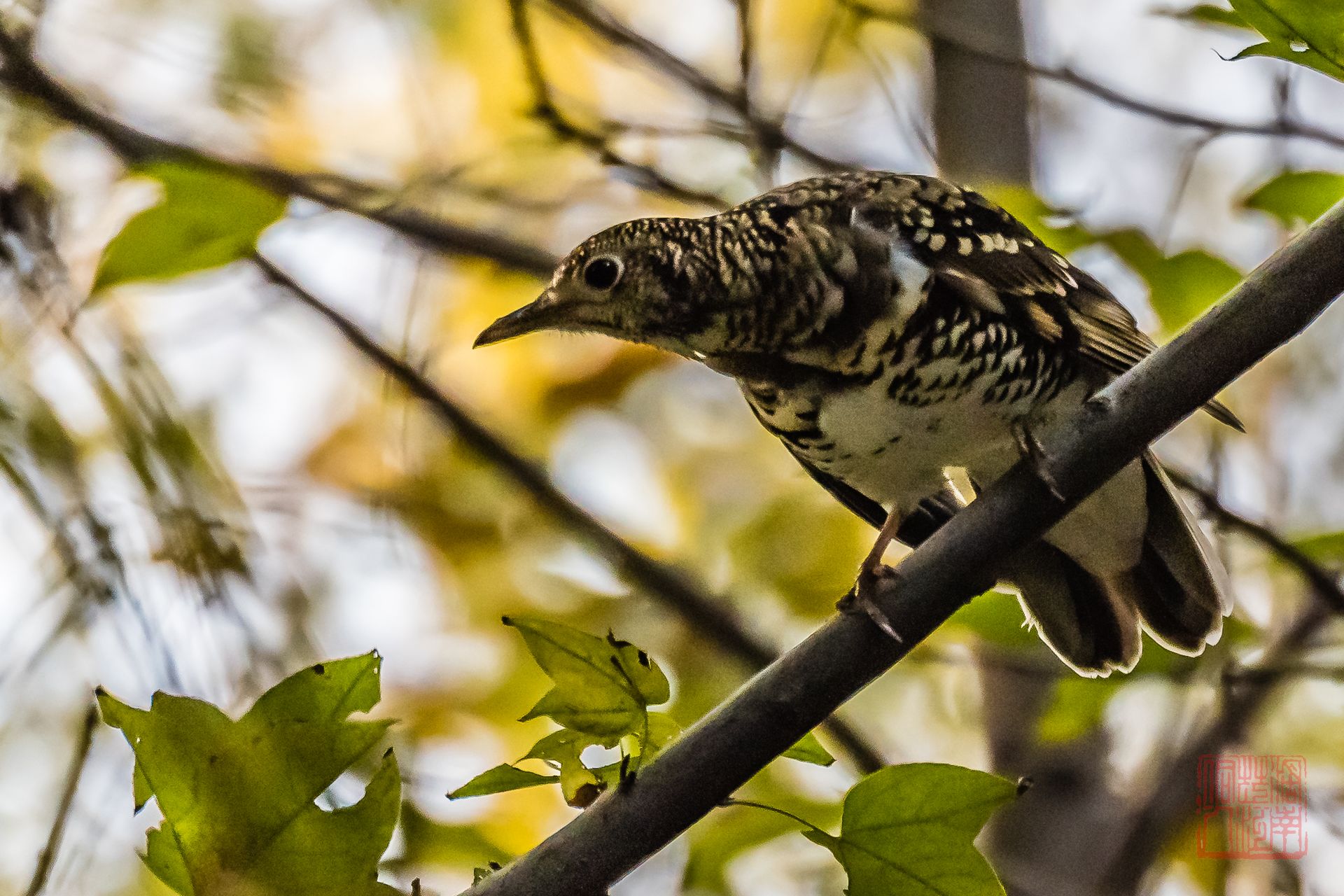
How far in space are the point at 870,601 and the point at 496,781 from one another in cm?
58

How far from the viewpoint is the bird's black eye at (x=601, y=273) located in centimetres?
256

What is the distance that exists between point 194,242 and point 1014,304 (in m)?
1.52

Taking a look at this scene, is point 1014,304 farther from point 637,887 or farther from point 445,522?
point 445,522

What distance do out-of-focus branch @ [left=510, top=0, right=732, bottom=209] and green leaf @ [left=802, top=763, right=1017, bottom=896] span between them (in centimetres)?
203

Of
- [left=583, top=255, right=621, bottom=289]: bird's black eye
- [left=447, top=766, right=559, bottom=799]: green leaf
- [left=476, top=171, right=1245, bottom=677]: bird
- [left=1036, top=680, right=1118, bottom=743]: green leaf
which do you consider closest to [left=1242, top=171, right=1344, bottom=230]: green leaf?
[left=476, top=171, right=1245, bottom=677]: bird

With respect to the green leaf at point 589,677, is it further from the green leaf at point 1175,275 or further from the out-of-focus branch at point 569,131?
the out-of-focus branch at point 569,131

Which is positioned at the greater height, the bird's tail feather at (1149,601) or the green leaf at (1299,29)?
the green leaf at (1299,29)

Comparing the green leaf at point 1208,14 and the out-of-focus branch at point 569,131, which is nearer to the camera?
the green leaf at point 1208,14

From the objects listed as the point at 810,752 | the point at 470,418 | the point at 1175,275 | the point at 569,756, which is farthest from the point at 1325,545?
the point at 470,418

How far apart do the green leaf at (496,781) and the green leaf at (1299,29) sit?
1.16 metres

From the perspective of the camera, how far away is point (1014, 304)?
2.66 meters

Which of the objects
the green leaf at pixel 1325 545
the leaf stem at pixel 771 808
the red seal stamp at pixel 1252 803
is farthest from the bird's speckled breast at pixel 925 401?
the red seal stamp at pixel 1252 803

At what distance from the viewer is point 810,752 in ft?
5.26

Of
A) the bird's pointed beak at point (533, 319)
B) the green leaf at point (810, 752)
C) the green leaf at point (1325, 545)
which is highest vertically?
the green leaf at point (810, 752)
